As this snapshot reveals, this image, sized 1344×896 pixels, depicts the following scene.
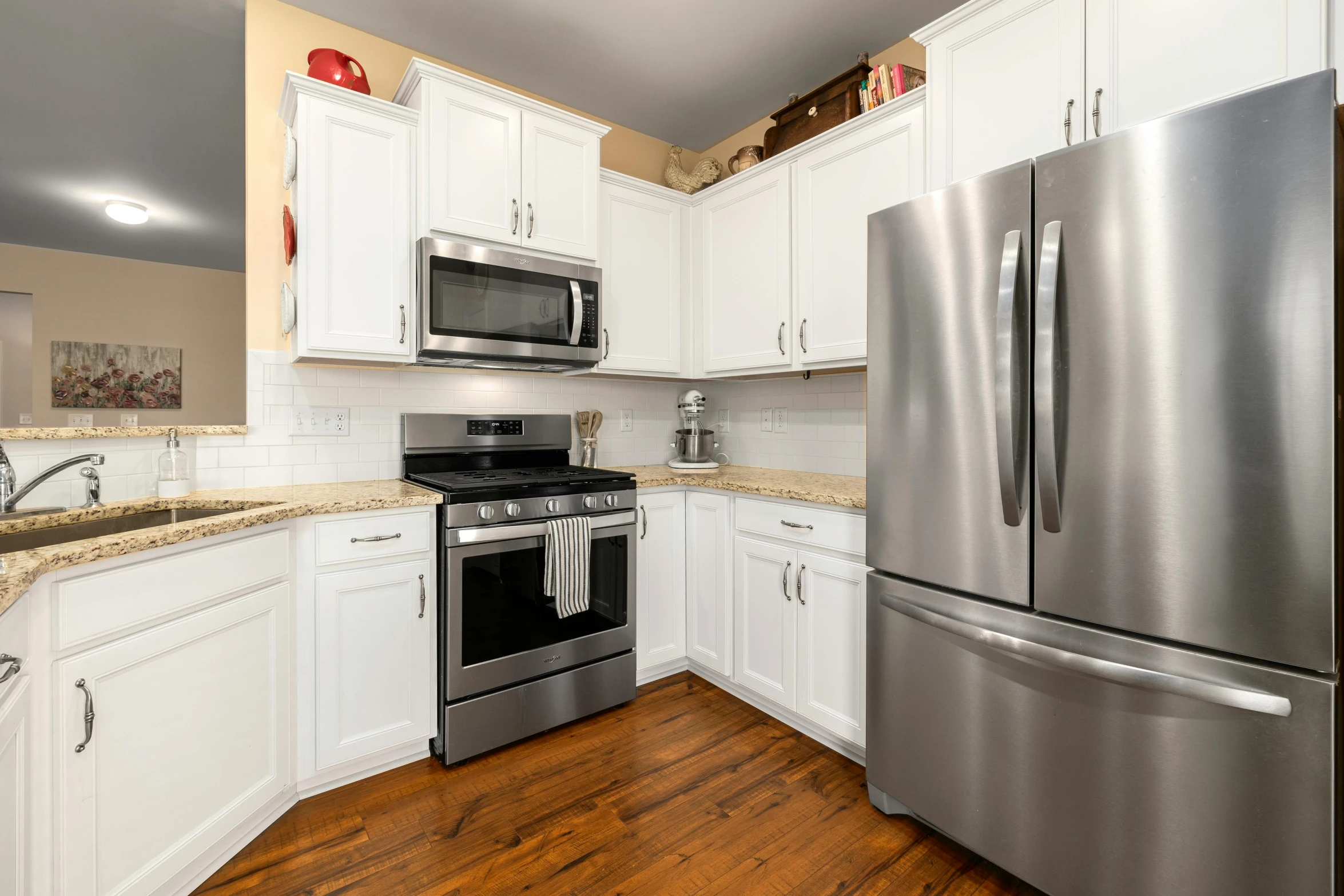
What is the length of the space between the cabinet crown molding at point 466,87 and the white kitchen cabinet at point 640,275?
32 centimetres

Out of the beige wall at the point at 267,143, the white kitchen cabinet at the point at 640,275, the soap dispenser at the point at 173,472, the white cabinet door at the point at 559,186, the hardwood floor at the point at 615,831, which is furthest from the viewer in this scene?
the white kitchen cabinet at the point at 640,275

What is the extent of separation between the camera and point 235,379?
145 inches

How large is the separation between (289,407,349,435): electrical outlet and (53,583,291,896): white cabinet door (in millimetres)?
789

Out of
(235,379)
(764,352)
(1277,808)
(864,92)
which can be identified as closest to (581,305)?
(764,352)

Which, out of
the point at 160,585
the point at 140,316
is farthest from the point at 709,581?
the point at 140,316

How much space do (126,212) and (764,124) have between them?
373cm

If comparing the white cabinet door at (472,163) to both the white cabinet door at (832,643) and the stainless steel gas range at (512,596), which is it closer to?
the stainless steel gas range at (512,596)

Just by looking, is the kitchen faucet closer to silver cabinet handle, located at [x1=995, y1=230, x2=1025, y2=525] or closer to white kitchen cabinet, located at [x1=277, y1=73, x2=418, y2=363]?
white kitchen cabinet, located at [x1=277, y1=73, x2=418, y2=363]

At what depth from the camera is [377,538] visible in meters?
1.89

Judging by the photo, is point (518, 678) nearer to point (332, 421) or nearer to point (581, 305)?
point (332, 421)

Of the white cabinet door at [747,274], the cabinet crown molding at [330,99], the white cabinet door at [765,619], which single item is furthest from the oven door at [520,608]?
the cabinet crown molding at [330,99]

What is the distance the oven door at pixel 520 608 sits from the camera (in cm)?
198

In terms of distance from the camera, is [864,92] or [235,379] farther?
[235,379]

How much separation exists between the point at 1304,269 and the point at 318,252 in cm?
255
